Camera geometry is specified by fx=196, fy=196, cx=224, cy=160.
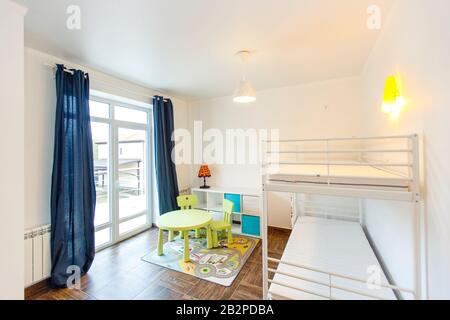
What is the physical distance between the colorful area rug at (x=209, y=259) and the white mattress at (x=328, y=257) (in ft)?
2.43

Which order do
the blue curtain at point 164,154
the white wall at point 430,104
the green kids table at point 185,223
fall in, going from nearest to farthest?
1. the white wall at point 430,104
2. the green kids table at point 185,223
3. the blue curtain at point 164,154

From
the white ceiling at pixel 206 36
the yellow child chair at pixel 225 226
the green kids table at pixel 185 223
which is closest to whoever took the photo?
the white ceiling at pixel 206 36

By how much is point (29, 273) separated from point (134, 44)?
2.56 meters

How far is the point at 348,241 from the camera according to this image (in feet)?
6.99

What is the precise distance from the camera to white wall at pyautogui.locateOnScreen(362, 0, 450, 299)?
3.14 ft

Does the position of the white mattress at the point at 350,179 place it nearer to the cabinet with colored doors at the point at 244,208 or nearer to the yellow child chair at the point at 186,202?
the cabinet with colored doors at the point at 244,208

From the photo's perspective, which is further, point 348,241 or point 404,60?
point 348,241

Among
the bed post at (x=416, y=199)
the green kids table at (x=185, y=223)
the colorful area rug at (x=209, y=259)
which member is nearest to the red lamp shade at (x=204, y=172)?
the green kids table at (x=185, y=223)

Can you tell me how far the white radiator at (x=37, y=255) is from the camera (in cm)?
198

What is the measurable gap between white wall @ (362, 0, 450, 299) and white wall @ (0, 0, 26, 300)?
243 centimetres

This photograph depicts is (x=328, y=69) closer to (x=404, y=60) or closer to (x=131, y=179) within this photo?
(x=404, y=60)
